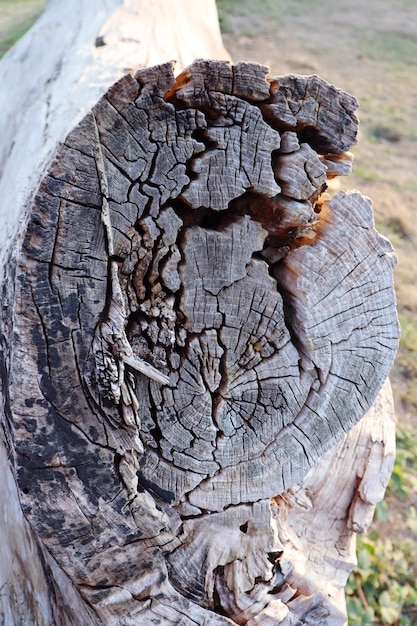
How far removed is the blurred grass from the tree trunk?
284 inches

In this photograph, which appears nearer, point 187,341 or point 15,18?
point 187,341

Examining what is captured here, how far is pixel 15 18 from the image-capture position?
9.38 metres

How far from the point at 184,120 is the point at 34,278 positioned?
51 cm

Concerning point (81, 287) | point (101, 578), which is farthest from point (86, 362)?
point (101, 578)

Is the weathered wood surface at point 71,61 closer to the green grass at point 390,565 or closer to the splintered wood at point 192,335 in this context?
the splintered wood at point 192,335

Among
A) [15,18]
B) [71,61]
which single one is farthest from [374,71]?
[71,61]

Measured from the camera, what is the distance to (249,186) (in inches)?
54.7

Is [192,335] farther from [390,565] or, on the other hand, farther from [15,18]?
[15,18]

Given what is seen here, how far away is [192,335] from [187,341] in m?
0.02

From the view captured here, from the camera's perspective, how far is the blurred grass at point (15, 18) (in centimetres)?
807

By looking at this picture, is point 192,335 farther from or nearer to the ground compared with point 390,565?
farther from the ground

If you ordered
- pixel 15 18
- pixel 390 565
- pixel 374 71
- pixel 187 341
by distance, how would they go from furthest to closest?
pixel 15 18 < pixel 374 71 < pixel 390 565 < pixel 187 341

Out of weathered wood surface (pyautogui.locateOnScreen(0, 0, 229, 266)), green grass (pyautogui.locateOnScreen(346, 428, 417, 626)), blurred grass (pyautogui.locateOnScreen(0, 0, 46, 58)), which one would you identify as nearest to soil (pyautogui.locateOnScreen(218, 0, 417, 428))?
green grass (pyautogui.locateOnScreen(346, 428, 417, 626))

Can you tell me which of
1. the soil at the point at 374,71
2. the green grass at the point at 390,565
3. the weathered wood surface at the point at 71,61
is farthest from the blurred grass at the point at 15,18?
the green grass at the point at 390,565
